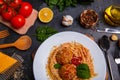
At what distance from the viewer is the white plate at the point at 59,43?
51.2 inches

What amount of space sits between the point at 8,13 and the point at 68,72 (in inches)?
17.0

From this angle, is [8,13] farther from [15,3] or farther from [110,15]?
[110,15]

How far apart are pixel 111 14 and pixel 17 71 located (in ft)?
1.85

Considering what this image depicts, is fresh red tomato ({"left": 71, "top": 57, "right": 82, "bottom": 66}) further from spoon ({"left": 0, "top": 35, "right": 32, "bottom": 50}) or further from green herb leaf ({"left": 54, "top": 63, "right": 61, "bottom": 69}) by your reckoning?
spoon ({"left": 0, "top": 35, "right": 32, "bottom": 50})

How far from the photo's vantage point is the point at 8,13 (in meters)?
1.40

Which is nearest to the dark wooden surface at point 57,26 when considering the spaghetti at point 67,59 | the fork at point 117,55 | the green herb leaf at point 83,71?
the fork at point 117,55

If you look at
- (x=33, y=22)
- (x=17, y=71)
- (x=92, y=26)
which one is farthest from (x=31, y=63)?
(x=92, y=26)

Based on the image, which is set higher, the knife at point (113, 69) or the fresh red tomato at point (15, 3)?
the fresh red tomato at point (15, 3)

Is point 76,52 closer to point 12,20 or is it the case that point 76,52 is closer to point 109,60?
point 109,60

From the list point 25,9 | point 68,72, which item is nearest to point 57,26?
point 25,9

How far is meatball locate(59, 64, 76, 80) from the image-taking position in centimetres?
126

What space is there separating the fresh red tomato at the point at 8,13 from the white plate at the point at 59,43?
0.24 metres

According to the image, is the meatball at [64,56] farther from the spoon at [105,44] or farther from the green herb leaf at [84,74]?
the spoon at [105,44]

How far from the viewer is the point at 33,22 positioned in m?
1.44
